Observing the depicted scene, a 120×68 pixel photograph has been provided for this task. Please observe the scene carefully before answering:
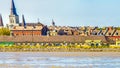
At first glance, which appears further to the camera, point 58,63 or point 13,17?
point 13,17

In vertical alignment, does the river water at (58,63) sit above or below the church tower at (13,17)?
below

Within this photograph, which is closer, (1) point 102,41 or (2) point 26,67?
(2) point 26,67

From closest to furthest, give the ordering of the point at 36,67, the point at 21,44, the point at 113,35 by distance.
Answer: the point at 36,67 → the point at 21,44 → the point at 113,35

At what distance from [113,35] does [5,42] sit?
97.6 feet

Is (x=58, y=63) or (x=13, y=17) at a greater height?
(x=13, y=17)

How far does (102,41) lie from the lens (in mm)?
119688

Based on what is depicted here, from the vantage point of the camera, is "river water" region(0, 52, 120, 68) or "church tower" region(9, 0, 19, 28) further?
"church tower" region(9, 0, 19, 28)

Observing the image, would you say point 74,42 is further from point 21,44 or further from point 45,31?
point 45,31

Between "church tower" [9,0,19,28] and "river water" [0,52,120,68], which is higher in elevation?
"church tower" [9,0,19,28]

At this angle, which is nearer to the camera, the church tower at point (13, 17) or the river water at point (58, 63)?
the river water at point (58, 63)

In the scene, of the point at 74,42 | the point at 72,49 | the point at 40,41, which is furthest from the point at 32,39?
the point at 72,49

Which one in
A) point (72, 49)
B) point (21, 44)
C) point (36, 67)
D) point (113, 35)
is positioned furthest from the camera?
point (113, 35)

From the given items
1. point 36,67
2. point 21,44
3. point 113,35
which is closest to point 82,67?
point 36,67

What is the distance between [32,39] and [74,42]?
981cm
